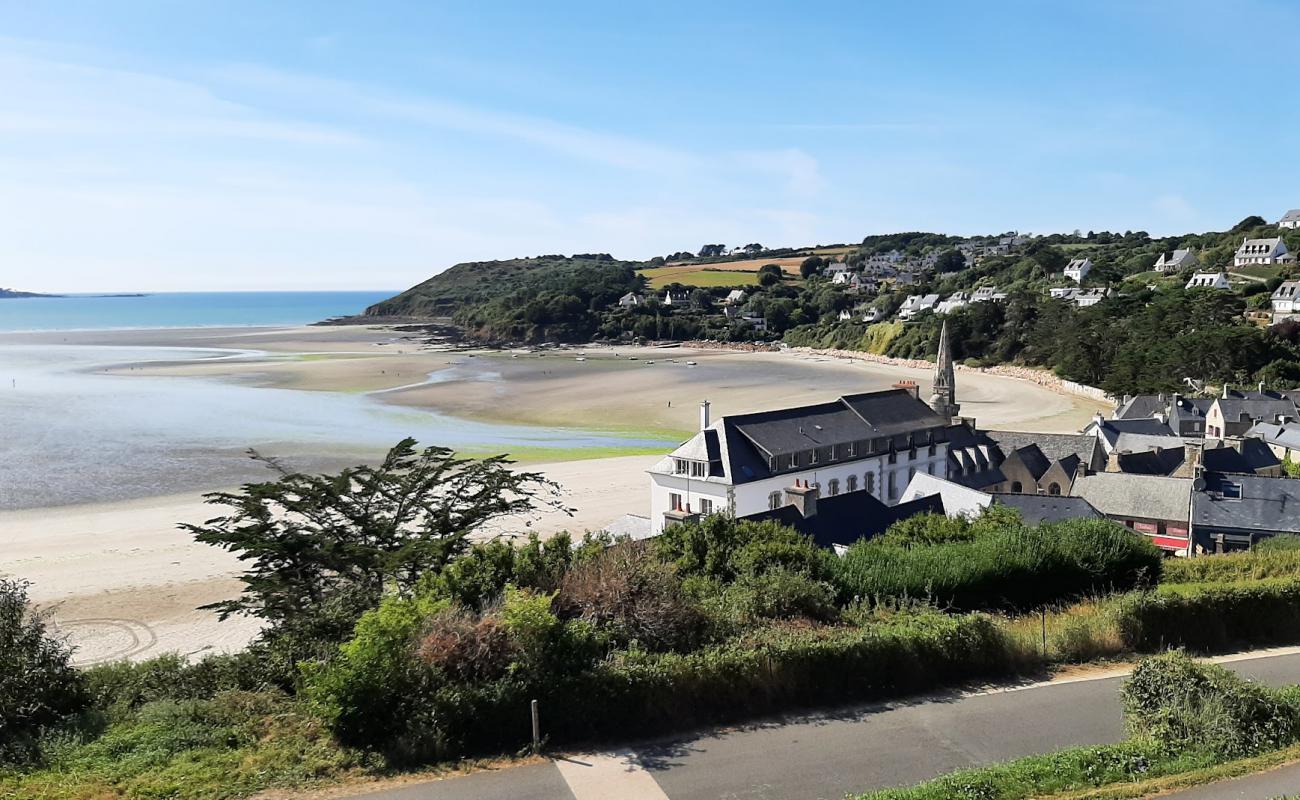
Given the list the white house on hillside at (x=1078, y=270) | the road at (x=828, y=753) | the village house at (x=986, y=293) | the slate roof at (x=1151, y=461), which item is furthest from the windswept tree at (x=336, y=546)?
the white house on hillside at (x=1078, y=270)

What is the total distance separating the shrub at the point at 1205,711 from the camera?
8555mm

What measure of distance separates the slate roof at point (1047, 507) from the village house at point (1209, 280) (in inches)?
3452

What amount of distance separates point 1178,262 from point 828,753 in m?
141

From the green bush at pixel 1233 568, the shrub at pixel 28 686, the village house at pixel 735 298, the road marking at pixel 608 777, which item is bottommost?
the green bush at pixel 1233 568

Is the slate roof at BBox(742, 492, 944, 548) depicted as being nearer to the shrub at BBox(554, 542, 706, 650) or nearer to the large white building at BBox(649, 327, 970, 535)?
the large white building at BBox(649, 327, 970, 535)

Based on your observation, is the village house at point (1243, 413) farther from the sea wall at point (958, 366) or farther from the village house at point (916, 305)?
the village house at point (916, 305)

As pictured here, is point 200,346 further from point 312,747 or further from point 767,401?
point 312,747

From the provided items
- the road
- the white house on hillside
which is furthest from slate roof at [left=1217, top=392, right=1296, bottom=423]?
the white house on hillside

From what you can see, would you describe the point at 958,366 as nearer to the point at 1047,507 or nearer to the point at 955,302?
the point at 955,302

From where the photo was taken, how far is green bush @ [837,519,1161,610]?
1415 cm

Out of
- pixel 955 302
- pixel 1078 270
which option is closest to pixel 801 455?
pixel 955 302

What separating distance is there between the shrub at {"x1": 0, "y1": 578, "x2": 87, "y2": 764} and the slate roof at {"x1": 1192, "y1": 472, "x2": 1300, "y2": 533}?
2959 cm

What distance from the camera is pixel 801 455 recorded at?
1297 inches

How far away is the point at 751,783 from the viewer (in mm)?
8812
